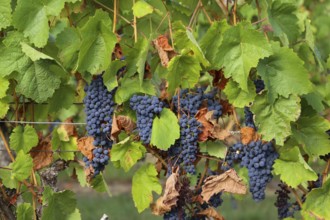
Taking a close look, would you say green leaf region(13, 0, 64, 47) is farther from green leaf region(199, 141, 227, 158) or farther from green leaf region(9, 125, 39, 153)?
green leaf region(199, 141, 227, 158)

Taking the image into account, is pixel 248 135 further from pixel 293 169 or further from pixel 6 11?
pixel 6 11

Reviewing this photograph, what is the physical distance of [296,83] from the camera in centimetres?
264

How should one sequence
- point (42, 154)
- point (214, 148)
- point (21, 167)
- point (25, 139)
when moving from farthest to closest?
1. point (42, 154)
2. point (25, 139)
3. point (21, 167)
4. point (214, 148)

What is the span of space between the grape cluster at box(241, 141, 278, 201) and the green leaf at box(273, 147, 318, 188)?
0.13 ft

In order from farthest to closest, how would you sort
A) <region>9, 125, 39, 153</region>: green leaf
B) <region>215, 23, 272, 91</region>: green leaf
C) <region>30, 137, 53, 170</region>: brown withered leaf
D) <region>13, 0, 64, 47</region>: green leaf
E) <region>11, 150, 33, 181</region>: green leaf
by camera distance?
1. <region>30, 137, 53, 170</region>: brown withered leaf
2. <region>9, 125, 39, 153</region>: green leaf
3. <region>11, 150, 33, 181</region>: green leaf
4. <region>13, 0, 64, 47</region>: green leaf
5. <region>215, 23, 272, 91</region>: green leaf

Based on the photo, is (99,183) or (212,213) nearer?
(212,213)

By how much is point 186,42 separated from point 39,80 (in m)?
0.59

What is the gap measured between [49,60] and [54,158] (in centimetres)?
75

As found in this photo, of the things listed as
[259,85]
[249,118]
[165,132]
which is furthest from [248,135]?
[165,132]

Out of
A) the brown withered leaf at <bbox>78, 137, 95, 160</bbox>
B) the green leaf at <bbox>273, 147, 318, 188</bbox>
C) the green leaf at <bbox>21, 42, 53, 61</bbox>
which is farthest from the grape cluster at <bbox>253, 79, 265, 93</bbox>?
the green leaf at <bbox>21, 42, 53, 61</bbox>

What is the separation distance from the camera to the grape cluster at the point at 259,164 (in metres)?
2.72

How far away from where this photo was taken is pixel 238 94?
8.86 feet

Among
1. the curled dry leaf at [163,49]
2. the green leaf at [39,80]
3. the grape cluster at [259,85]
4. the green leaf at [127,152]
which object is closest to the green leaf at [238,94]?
the grape cluster at [259,85]

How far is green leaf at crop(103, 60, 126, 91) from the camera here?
2701 millimetres
